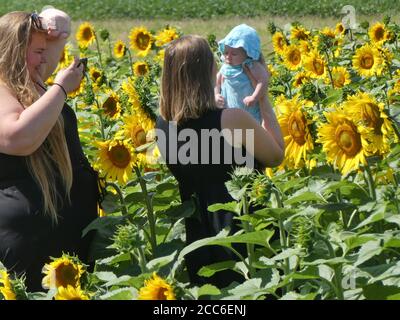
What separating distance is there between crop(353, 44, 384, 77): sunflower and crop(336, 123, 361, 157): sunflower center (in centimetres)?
254

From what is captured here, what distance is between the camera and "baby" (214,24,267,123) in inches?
168

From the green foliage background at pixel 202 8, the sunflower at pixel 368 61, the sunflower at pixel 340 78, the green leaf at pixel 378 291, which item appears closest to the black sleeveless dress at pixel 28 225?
the green leaf at pixel 378 291

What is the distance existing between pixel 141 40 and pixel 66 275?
13.0ft

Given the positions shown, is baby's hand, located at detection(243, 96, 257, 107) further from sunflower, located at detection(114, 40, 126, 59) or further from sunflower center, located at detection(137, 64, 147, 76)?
sunflower, located at detection(114, 40, 126, 59)

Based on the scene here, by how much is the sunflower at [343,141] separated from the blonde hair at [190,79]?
1.30 ft

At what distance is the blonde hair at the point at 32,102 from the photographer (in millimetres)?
3195

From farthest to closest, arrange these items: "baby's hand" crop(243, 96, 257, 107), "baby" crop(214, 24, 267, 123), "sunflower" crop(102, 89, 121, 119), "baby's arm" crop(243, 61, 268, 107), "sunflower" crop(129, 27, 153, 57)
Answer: "sunflower" crop(129, 27, 153, 57)
"sunflower" crop(102, 89, 121, 119)
"baby" crop(214, 24, 267, 123)
"baby's hand" crop(243, 96, 257, 107)
"baby's arm" crop(243, 61, 268, 107)

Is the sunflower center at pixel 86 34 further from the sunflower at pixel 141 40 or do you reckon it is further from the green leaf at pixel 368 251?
the green leaf at pixel 368 251

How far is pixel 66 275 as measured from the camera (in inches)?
110

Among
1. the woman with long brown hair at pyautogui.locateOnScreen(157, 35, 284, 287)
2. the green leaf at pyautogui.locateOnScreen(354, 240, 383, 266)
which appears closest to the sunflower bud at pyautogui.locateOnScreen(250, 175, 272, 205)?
the green leaf at pyautogui.locateOnScreen(354, 240, 383, 266)

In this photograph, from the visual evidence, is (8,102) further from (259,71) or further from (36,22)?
(259,71)
